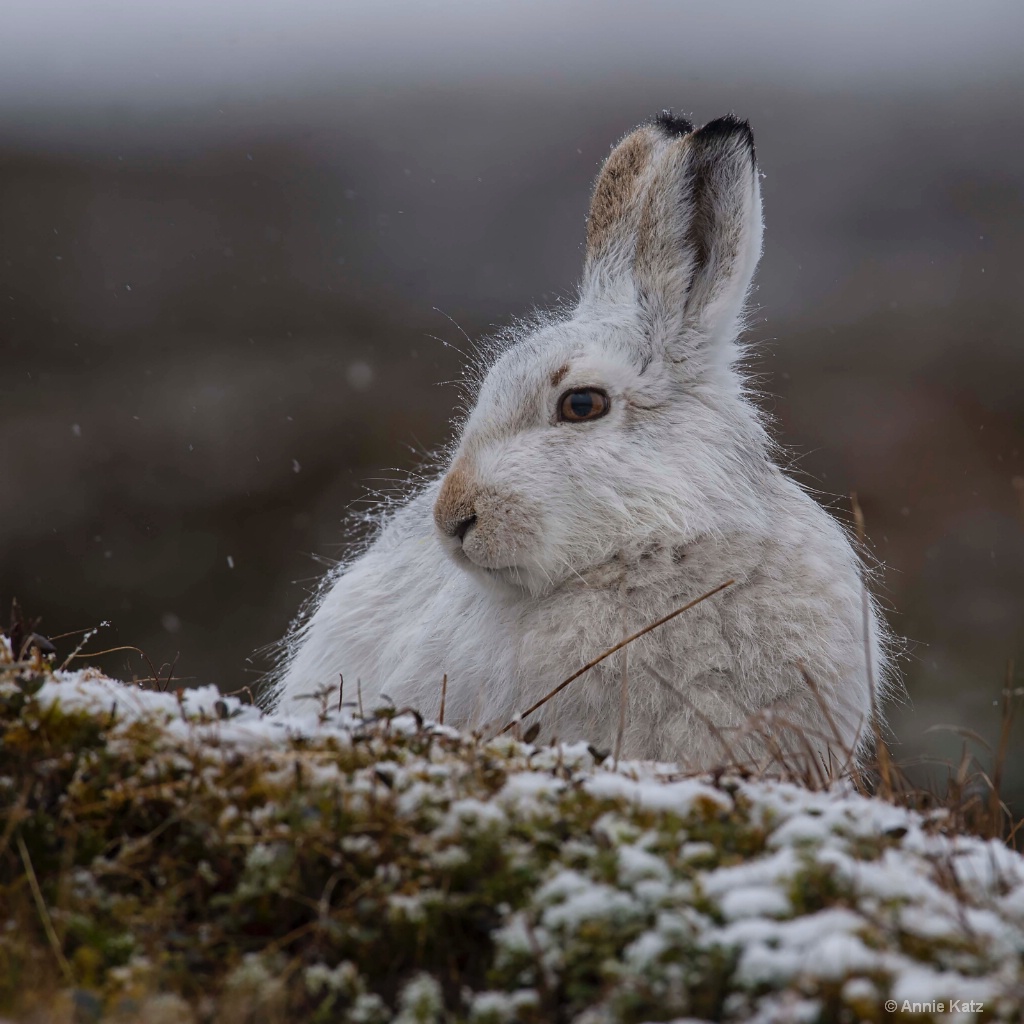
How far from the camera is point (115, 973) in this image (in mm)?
1941

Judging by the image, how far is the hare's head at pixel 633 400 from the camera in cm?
431

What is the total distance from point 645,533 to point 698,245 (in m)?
1.54

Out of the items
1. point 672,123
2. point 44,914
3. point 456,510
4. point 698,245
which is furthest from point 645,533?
point 44,914

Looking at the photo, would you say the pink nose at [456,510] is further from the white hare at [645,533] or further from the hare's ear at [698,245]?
the hare's ear at [698,245]

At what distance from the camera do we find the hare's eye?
464 cm

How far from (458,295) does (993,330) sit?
860 centimetres

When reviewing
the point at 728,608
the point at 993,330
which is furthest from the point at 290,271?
the point at 728,608

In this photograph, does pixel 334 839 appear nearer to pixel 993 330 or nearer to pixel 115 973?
pixel 115 973

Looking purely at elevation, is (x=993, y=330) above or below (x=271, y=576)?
above

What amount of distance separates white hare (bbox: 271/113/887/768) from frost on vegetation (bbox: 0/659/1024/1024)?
155 cm

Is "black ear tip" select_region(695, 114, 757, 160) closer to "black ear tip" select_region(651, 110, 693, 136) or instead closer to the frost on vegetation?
"black ear tip" select_region(651, 110, 693, 136)

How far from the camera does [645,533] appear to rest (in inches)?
171

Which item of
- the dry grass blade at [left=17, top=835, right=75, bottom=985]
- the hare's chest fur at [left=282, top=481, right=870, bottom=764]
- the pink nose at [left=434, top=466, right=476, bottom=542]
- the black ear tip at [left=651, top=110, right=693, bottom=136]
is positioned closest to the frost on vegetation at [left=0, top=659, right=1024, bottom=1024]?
the dry grass blade at [left=17, top=835, right=75, bottom=985]

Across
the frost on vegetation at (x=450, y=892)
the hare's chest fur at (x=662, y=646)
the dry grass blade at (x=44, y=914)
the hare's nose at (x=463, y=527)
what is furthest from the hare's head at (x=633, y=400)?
the dry grass blade at (x=44, y=914)
